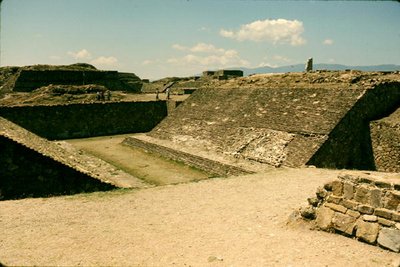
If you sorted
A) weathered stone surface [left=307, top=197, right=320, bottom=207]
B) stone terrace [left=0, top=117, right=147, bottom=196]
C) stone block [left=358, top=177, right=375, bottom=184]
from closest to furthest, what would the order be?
stone block [left=358, top=177, right=375, bottom=184], weathered stone surface [left=307, top=197, right=320, bottom=207], stone terrace [left=0, top=117, right=147, bottom=196]

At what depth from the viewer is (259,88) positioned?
19.3 metres

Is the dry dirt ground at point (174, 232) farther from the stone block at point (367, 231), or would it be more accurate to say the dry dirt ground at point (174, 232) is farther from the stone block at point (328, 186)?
the stone block at point (328, 186)

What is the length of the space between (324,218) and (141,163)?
33.8ft

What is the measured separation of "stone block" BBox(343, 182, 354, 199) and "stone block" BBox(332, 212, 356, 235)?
0.35m

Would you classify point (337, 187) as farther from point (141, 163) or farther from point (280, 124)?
point (141, 163)

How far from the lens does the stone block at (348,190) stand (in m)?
6.19

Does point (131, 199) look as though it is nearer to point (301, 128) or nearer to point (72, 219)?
point (72, 219)

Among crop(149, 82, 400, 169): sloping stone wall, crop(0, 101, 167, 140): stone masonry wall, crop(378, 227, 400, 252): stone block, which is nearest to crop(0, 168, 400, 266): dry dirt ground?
crop(378, 227, 400, 252): stone block

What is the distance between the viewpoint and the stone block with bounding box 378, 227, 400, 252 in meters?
5.52

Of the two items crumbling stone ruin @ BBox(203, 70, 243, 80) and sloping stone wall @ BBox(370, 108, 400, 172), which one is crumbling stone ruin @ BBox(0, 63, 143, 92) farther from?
sloping stone wall @ BBox(370, 108, 400, 172)

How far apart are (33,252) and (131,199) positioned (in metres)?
3.41

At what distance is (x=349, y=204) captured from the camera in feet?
20.3

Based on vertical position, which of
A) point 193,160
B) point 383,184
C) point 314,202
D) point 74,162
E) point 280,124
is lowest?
point 193,160

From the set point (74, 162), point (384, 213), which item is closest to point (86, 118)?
point (74, 162)
